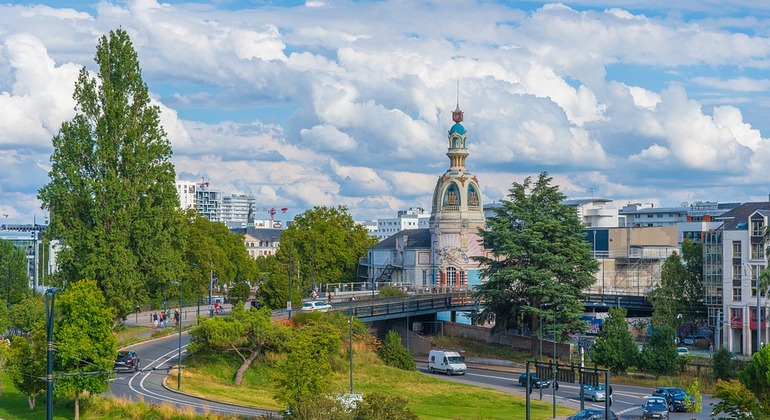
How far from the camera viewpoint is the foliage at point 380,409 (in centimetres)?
4003

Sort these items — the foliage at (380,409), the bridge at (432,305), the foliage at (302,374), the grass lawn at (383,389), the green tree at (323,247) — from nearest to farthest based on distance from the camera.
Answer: the foliage at (380,409) < the foliage at (302,374) < the grass lawn at (383,389) < the bridge at (432,305) < the green tree at (323,247)

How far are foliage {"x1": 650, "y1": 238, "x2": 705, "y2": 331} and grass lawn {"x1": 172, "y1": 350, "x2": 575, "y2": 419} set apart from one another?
2671 centimetres

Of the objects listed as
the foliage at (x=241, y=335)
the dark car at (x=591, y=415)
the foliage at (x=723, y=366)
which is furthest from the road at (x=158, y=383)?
the foliage at (x=723, y=366)

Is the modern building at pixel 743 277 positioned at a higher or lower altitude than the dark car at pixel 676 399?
higher

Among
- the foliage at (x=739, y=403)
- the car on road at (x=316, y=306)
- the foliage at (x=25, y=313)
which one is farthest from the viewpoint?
the car on road at (x=316, y=306)

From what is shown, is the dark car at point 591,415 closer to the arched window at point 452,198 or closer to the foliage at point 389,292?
the foliage at point 389,292

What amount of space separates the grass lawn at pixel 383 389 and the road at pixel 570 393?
217 cm

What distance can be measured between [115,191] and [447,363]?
25.9 meters

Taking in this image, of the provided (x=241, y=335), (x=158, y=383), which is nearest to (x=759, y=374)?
(x=241, y=335)

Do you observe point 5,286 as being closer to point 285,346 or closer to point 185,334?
point 185,334

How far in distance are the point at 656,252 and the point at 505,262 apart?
150ft

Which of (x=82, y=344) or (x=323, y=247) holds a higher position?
(x=323, y=247)

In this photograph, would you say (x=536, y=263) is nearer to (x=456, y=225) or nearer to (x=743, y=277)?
(x=743, y=277)

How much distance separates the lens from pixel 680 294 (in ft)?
297
